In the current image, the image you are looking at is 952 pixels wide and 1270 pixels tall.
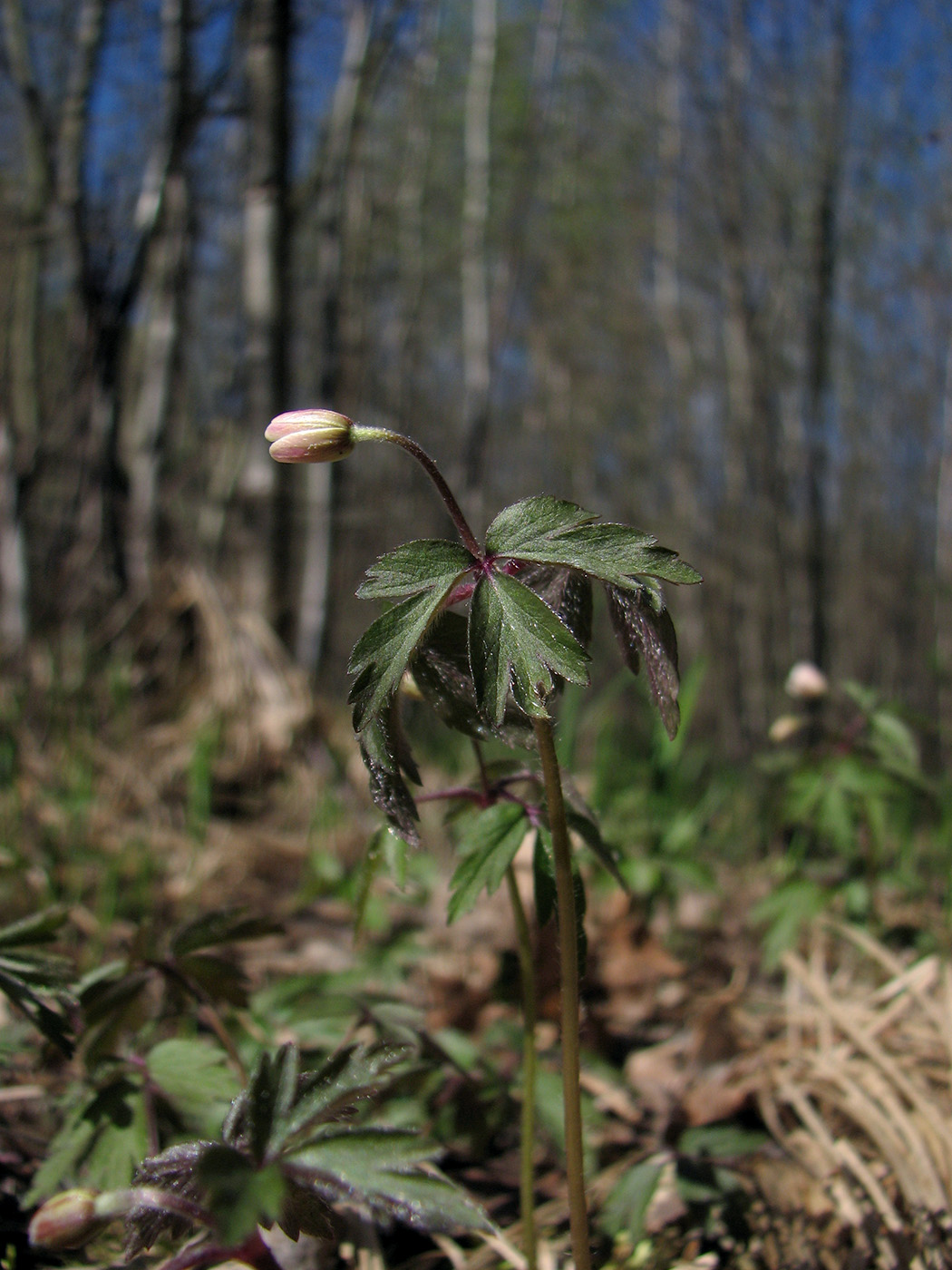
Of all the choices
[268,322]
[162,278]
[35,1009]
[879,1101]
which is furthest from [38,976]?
[162,278]

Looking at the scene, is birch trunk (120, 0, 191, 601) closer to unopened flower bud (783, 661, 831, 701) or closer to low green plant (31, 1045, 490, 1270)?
unopened flower bud (783, 661, 831, 701)

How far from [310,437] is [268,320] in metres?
2.94

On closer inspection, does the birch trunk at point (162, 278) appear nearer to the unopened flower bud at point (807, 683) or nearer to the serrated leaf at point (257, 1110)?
the unopened flower bud at point (807, 683)

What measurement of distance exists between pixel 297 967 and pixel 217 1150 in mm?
1239

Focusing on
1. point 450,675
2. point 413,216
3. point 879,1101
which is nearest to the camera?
point 450,675

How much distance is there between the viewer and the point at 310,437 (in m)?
0.67

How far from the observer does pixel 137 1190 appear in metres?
0.57

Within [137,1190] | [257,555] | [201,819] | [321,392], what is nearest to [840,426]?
[321,392]

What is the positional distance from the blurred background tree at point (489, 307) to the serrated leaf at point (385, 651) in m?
1.94

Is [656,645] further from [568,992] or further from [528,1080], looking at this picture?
[528,1080]

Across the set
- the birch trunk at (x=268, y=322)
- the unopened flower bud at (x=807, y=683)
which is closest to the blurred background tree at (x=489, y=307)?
the birch trunk at (x=268, y=322)

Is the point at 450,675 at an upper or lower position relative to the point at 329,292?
lower

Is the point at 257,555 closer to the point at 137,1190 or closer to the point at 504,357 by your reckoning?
the point at 137,1190

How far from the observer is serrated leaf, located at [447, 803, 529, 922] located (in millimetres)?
729
